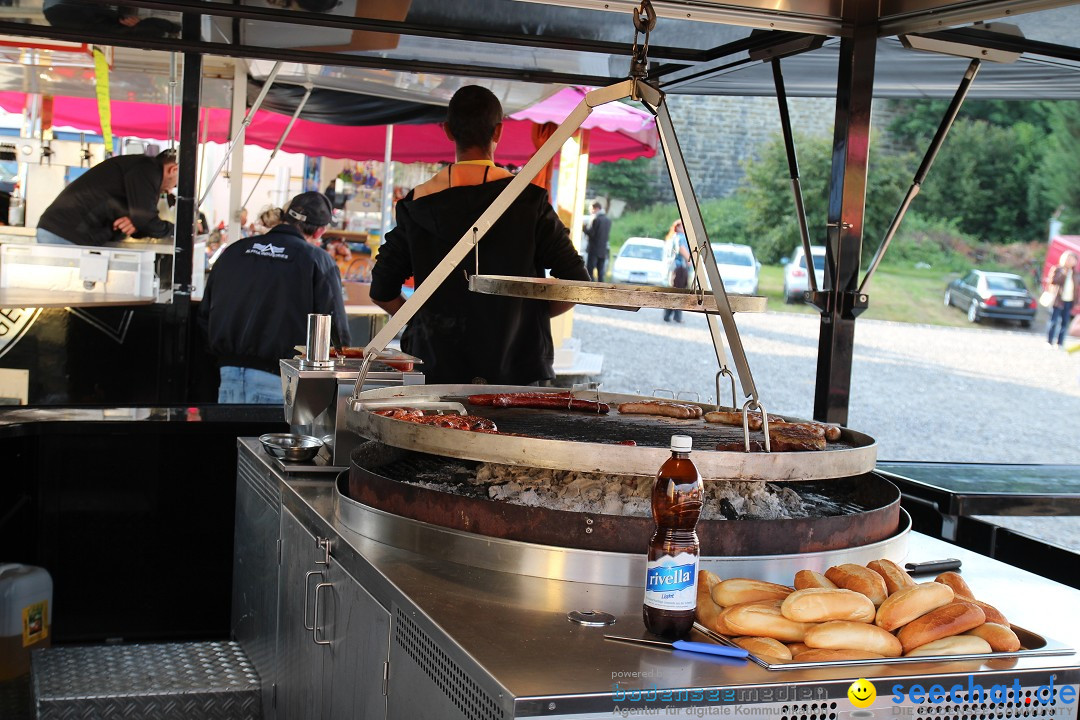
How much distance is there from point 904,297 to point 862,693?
72.3 feet

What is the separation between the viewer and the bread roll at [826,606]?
175 cm

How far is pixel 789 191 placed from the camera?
23812mm

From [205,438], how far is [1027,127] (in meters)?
22.9

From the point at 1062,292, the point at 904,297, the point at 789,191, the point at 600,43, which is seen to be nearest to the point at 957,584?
the point at 600,43

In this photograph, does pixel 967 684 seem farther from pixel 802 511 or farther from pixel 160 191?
pixel 160 191

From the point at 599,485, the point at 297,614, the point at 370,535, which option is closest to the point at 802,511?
the point at 599,485

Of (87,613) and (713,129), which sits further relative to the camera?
(713,129)

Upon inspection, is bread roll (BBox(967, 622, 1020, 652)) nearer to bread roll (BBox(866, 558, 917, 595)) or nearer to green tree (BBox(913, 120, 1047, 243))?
bread roll (BBox(866, 558, 917, 595))

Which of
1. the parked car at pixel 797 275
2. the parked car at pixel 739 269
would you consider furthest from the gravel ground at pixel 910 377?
the parked car at pixel 739 269

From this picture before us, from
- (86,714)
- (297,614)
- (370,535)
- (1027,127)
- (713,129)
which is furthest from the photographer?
(713,129)

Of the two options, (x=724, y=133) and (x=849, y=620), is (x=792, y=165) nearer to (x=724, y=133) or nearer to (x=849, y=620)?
(x=849, y=620)

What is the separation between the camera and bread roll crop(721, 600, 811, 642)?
173 cm

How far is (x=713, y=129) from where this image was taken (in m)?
25.4

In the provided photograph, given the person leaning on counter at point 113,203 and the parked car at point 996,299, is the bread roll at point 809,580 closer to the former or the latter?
the person leaning on counter at point 113,203
